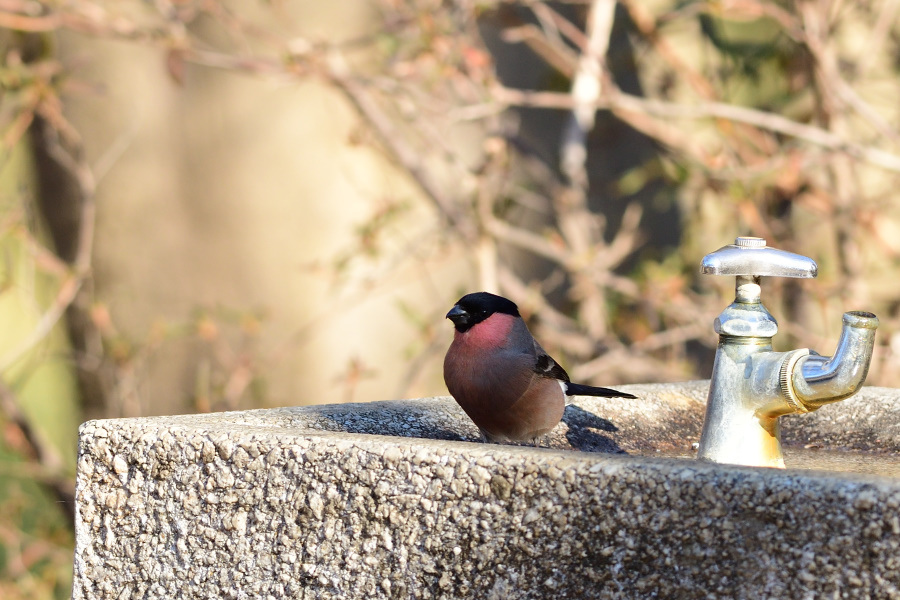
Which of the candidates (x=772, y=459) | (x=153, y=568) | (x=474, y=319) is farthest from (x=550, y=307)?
(x=153, y=568)

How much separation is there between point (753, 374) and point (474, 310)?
52cm

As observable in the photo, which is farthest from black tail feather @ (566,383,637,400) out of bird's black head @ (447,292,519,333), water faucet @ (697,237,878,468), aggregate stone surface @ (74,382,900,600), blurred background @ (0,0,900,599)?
blurred background @ (0,0,900,599)

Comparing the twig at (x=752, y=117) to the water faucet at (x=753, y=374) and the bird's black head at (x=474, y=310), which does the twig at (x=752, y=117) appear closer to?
the bird's black head at (x=474, y=310)

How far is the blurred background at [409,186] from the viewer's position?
3207 mm

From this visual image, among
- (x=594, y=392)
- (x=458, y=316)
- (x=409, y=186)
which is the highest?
(x=409, y=186)

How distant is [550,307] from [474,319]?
2.05 metres

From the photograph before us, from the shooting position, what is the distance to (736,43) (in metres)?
3.54

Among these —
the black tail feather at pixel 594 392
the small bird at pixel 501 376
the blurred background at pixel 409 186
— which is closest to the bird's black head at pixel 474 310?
the small bird at pixel 501 376

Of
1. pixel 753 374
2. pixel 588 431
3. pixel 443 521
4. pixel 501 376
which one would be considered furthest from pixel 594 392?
pixel 443 521

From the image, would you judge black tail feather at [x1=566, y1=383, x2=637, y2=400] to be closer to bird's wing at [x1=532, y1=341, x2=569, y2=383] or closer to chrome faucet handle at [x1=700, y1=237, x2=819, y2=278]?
bird's wing at [x1=532, y1=341, x2=569, y2=383]

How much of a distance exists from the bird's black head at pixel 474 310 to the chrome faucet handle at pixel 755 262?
454 millimetres

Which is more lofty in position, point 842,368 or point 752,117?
point 752,117

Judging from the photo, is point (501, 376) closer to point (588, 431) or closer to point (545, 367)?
point (545, 367)

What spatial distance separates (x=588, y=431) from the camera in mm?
1793
